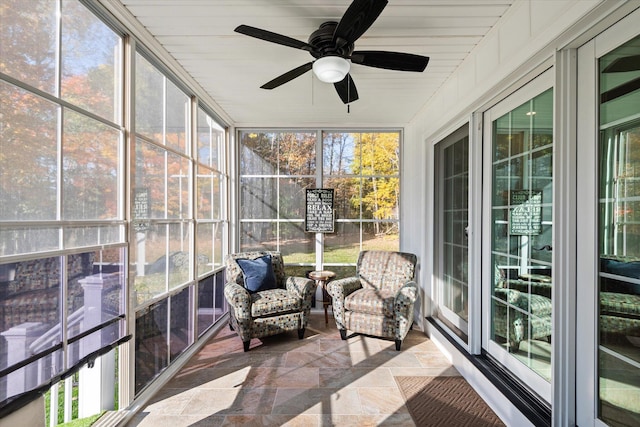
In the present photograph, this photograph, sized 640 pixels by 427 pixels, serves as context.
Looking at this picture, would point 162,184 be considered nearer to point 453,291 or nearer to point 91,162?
point 91,162

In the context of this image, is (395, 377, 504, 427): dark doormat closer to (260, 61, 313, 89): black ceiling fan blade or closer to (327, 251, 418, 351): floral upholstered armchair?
(327, 251, 418, 351): floral upholstered armchair

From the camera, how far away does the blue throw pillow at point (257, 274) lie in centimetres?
350

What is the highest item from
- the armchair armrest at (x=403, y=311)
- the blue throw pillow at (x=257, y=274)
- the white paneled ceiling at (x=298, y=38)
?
the white paneled ceiling at (x=298, y=38)

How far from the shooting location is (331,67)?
194 cm

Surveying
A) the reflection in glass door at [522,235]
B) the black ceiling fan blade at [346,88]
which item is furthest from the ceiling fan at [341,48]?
the reflection in glass door at [522,235]

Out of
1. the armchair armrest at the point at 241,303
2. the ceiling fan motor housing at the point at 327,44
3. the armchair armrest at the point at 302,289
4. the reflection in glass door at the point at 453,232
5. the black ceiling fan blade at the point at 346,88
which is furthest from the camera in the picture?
the armchair armrest at the point at 302,289

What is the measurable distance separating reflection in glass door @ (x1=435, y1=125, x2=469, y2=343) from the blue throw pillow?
1.98 meters

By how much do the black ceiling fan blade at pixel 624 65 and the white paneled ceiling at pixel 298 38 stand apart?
0.77 metres

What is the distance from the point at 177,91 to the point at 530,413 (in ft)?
11.9

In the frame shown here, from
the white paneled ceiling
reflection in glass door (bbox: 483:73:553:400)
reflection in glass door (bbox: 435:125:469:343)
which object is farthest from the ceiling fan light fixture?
reflection in glass door (bbox: 435:125:469:343)

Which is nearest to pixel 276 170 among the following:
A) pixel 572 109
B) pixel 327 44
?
pixel 327 44

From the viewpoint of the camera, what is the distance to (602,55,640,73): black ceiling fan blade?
135cm

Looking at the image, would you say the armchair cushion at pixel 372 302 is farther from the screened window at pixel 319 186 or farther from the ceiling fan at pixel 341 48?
the ceiling fan at pixel 341 48

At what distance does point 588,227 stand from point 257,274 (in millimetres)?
2929
